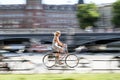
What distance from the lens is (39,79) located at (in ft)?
32.6

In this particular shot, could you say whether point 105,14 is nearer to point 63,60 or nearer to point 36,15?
point 36,15

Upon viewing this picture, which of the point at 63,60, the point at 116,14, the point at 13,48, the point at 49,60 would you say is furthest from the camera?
the point at 116,14

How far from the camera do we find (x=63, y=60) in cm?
1556

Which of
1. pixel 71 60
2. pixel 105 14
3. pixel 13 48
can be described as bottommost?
pixel 13 48

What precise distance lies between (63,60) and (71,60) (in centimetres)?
31

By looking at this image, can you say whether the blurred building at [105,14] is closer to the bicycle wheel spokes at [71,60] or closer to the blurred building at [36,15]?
the blurred building at [36,15]

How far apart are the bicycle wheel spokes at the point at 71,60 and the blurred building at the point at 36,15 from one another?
297 feet

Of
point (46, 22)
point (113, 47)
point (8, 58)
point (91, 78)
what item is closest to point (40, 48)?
point (113, 47)

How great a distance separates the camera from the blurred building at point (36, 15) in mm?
108625

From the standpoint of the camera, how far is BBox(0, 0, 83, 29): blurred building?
356ft

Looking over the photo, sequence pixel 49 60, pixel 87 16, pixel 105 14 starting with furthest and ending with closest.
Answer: pixel 105 14 < pixel 87 16 < pixel 49 60

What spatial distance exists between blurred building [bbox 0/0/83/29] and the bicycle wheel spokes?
90.6 meters

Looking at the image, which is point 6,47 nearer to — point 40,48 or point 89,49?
point 40,48

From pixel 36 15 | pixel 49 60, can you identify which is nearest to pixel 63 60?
pixel 49 60
